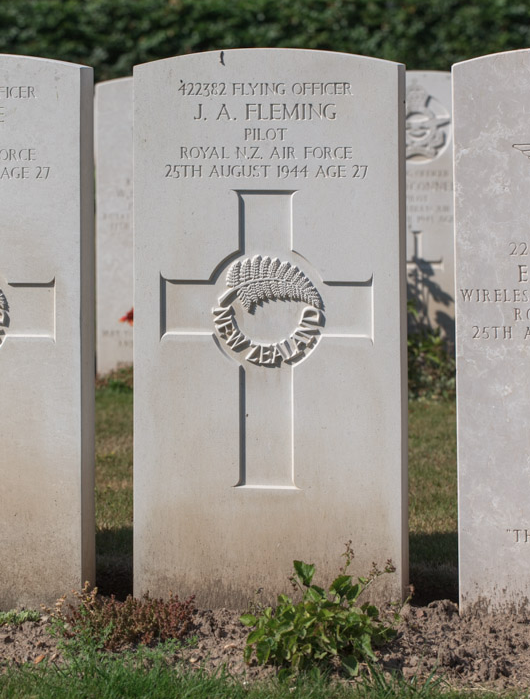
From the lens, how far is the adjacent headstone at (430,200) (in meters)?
8.12

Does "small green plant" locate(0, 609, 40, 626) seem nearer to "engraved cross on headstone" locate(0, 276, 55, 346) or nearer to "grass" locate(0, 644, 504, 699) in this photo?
Result: "grass" locate(0, 644, 504, 699)

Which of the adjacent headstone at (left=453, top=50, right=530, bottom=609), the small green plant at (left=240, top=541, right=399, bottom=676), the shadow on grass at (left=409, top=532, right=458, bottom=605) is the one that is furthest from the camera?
the shadow on grass at (left=409, top=532, right=458, bottom=605)

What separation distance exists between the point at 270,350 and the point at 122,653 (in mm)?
1241

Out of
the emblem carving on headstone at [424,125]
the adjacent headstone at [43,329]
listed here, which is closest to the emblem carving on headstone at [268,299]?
the adjacent headstone at [43,329]

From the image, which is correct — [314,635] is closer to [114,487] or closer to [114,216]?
[114,487]

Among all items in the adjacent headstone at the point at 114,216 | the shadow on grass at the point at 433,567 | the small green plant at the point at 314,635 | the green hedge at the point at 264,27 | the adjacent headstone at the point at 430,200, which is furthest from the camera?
the green hedge at the point at 264,27

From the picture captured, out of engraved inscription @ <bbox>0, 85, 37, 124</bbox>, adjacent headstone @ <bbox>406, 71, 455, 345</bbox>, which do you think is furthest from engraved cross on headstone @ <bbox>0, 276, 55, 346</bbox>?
adjacent headstone @ <bbox>406, 71, 455, 345</bbox>

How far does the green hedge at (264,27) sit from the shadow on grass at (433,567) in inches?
273

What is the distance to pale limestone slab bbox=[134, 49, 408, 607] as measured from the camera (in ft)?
11.1

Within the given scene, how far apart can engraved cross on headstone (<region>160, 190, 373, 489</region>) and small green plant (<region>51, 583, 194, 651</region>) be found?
0.57m

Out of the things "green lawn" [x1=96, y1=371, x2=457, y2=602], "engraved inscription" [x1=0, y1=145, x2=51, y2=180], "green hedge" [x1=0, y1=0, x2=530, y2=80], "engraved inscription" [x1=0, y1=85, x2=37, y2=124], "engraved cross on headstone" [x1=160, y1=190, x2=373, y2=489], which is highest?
"green hedge" [x1=0, y1=0, x2=530, y2=80]

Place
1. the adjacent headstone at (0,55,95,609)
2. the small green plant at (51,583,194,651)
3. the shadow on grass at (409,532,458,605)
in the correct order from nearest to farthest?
1. the small green plant at (51,583,194,651)
2. the adjacent headstone at (0,55,95,609)
3. the shadow on grass at (409,532,458,605)

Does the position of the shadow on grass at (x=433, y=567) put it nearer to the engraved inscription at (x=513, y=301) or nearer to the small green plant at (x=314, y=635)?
the small green plant at (x=314, y=635)

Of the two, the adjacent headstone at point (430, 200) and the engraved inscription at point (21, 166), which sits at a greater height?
the adjacent headstone at point (430, 200)
